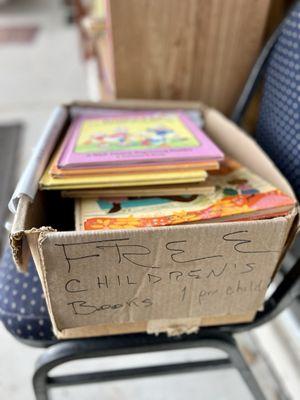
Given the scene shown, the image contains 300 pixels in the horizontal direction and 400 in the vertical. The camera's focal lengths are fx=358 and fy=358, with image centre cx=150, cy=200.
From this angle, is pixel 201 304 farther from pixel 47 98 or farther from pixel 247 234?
pixel 47 98

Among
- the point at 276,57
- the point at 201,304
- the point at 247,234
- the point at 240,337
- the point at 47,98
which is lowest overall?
the point at 240,337

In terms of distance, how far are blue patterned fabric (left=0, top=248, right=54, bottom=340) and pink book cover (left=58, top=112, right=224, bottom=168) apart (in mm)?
241

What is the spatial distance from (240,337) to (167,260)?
30.1 inches

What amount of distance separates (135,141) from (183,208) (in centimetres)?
17

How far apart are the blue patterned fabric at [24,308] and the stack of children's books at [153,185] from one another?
19 cm

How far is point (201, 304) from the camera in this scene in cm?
51

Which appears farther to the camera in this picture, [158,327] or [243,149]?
[243,149]

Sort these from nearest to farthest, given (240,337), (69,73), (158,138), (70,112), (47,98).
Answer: (158,138) → (70,112) → (240,337) → (47,98) → (69,73)

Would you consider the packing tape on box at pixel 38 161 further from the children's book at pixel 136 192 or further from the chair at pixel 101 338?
the chair at pixel 101 338

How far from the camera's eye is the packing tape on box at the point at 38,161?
1.53 feet

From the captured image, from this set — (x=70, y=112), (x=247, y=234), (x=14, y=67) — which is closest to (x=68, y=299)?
(x=247, y=234)

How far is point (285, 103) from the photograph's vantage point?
67 cm

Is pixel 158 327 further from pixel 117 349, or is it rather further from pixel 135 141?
pixel 135 141

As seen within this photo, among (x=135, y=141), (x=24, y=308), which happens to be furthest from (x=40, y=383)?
(x=135, y=141)
